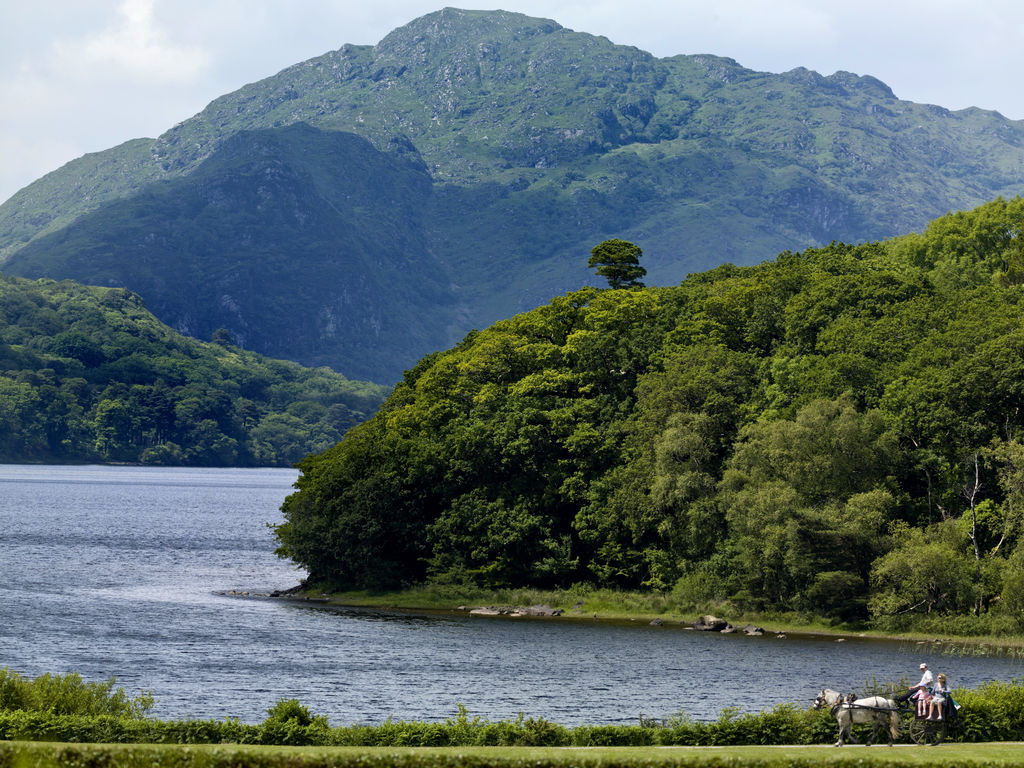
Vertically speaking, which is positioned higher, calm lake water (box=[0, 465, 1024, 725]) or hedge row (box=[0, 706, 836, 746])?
hedge row (box=[0, 706, 836, 746])

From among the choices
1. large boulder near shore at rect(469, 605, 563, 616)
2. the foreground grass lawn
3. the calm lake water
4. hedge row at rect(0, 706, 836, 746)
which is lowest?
the calm lake water

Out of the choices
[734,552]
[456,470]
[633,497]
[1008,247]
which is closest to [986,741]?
[734,552]

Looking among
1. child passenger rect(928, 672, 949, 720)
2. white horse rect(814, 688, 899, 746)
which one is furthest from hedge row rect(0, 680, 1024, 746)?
child passenger rect(928, 672, 949, 720)

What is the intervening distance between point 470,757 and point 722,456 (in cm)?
7642

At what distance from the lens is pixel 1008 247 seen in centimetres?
14912

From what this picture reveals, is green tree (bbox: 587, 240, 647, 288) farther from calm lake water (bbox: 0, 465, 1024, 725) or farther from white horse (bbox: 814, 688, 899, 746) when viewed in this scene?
white horse (bbox: 814, 688, 899, 746)

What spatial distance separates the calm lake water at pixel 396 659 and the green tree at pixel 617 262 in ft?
186

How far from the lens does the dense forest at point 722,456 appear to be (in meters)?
88.5

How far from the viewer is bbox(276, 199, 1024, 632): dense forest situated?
88500mm

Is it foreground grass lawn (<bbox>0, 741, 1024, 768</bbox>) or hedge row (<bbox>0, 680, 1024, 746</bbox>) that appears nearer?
foreground grass lawn (<bbox>0, 741, 1024, 768</bbox>)

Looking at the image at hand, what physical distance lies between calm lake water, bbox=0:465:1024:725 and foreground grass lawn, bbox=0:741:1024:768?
2267 centimetres

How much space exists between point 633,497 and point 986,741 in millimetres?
62198

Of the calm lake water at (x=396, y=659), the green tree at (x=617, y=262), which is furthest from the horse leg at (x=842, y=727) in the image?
the green tree at (x=617, y=262)

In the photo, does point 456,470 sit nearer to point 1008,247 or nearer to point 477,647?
point 477,647
